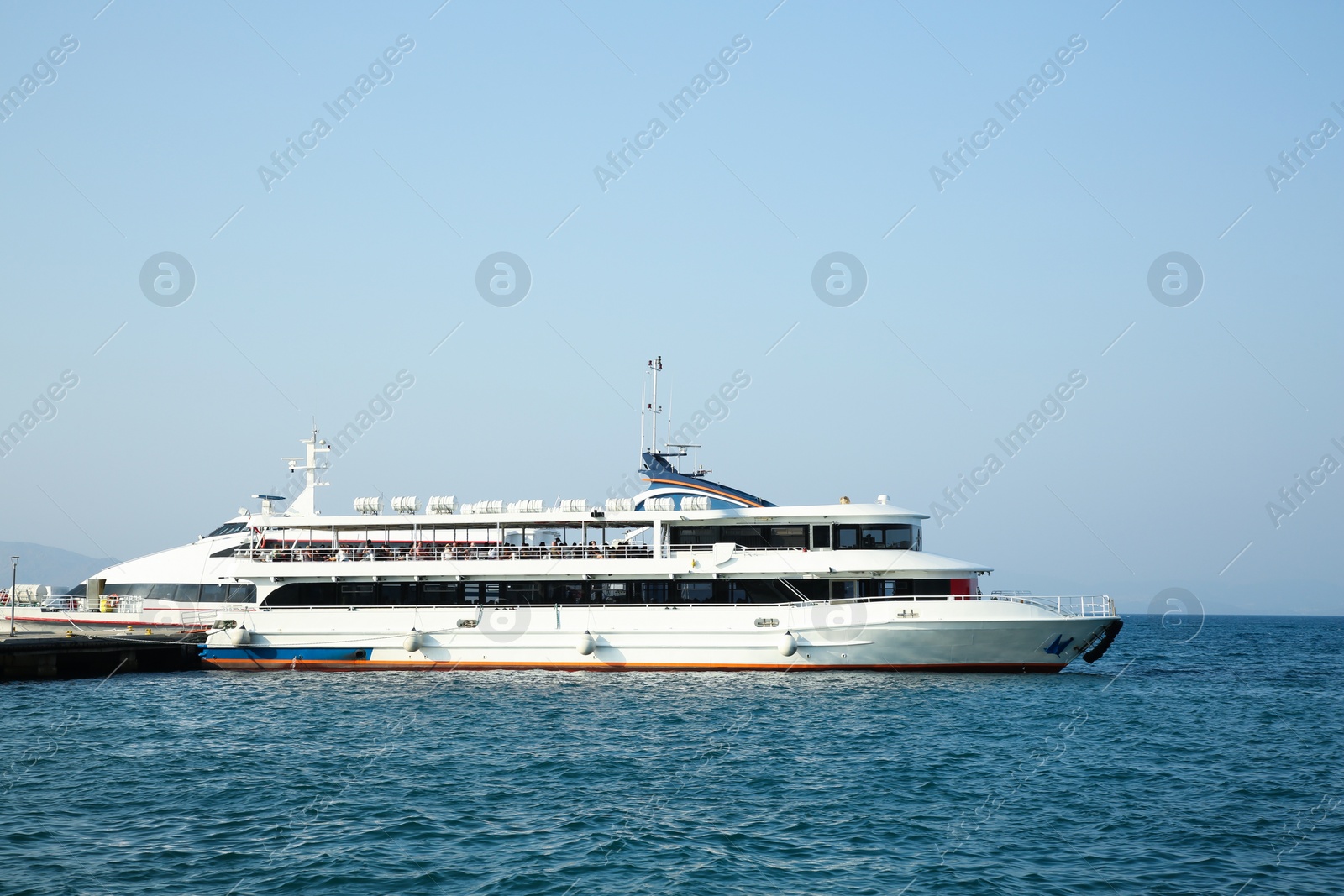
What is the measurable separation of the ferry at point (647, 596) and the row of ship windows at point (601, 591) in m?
0.04

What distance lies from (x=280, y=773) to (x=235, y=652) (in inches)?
687

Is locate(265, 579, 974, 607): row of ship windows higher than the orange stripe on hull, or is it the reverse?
locate(265, 579, 974, 607): row of ship windows

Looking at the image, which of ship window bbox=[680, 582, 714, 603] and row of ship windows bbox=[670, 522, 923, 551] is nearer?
row of ship windows bbox=[670, 522, 923, 551]

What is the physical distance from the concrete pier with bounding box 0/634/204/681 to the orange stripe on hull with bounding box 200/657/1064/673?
75.1 inches

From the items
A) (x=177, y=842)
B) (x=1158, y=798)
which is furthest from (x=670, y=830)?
(x=1158, y=798)

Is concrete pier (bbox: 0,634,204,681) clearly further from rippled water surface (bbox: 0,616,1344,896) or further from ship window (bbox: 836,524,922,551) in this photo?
ship window (bbox: 836,524,922,551)

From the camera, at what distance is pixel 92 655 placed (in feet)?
115

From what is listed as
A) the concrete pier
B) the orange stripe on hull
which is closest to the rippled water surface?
the orange stripe on hull

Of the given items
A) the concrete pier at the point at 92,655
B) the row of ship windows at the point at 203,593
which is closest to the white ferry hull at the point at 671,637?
the concrete pier at the point at 92,655

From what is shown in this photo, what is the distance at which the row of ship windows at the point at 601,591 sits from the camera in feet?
104

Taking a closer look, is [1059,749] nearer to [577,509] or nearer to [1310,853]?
[1310,853]

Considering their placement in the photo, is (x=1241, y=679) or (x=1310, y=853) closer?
(x=1310, y=853)

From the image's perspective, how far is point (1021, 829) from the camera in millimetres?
15500

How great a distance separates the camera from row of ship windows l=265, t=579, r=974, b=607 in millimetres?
31734
